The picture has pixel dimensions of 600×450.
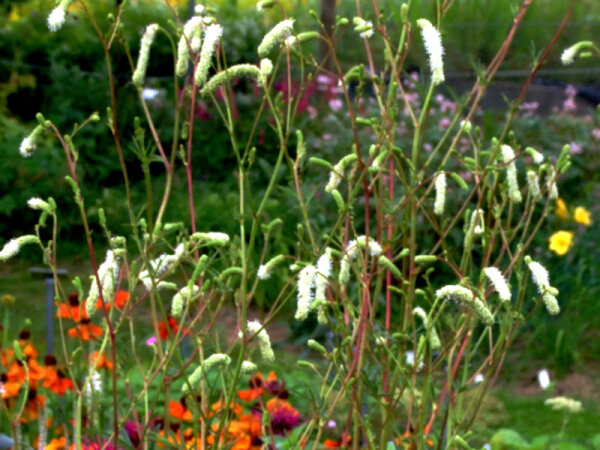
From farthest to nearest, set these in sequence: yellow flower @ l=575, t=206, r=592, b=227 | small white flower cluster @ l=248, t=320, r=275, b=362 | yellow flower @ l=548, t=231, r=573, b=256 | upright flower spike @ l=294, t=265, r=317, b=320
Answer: yellow flower @ l=575, t=206, r=592, b=227 < yellow flower @ l=548, t=231, r=573, b=256 < small white flower cluster @ l=248, t=320, r=275, b=362 < upright flower spike @ l=294, t=265, r=317, b=320

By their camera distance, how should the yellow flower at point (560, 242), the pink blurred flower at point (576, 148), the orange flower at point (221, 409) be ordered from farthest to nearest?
the pink blurred flower at point (576, 148) < the yellow flower at point (560, 242) < the orange flower at point (221, 409)

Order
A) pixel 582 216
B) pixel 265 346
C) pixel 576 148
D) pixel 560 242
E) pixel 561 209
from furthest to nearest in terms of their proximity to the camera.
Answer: pixel 576 148 → pixel 561 209 → pixel 582 216 → pixel 560 242 → pixel 265 346

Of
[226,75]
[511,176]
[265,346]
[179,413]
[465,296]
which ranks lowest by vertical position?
[179,413]

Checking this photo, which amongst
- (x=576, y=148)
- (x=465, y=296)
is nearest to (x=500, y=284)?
(x=465, y=296)

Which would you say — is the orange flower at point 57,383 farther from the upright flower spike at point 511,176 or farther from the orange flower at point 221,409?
the upright flower spike at point 511,176

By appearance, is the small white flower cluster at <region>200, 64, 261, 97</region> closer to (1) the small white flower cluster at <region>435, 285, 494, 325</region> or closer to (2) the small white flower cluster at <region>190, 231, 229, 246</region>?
(2) the small white flower cluster at <region>190, 231, 229, 246</region>

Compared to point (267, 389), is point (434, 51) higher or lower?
higher

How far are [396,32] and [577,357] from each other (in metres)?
5.60

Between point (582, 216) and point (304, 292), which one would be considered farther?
point (582, 216)

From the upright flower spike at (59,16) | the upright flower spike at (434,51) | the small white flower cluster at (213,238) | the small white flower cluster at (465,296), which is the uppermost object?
the upright flower spike at (59,16)

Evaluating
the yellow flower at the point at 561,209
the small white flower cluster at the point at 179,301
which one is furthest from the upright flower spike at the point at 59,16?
the yellow flower at the point at 561,209

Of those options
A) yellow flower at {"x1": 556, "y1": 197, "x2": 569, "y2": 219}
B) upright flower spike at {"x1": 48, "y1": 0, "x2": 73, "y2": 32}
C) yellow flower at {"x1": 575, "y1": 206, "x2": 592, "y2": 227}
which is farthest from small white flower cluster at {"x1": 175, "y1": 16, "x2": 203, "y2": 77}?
yellow flower at {"x1": 556, "y1": 197, "x2": 569, "y2": 219}

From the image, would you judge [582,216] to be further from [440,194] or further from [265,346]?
[265,346]

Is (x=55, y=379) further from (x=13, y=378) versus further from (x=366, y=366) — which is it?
(x=366, y=366)
